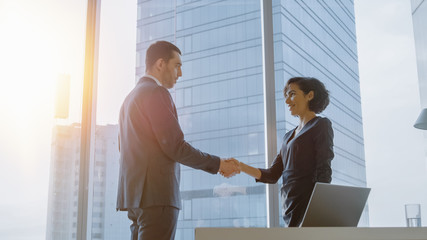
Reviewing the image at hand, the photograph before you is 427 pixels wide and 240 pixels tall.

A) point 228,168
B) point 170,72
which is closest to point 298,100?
point 228,168

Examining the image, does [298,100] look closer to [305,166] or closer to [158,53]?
[305,166]

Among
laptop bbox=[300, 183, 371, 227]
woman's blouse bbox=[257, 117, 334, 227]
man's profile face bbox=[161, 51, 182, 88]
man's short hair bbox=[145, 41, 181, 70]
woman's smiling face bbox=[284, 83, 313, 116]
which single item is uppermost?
man's short hair bbox=[145, 41, 181, 70]

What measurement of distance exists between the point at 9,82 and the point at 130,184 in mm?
1893

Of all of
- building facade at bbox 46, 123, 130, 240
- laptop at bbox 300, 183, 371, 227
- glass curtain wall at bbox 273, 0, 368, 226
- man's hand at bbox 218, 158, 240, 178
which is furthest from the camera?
building facade at bbox 46, 123, 130, 240

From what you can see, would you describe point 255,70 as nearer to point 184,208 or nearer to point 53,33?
point 184,208

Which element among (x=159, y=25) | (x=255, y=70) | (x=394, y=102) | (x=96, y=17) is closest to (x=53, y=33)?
(x=96, y=17)

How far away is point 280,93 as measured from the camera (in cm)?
364

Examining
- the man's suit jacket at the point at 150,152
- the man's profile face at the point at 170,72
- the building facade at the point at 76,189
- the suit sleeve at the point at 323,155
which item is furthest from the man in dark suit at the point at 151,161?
the building facade at the point at 76,189

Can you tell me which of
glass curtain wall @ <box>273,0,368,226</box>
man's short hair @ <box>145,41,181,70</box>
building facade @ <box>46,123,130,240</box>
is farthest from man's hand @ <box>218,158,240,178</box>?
building facade @ <box>46,123,130,240</box>

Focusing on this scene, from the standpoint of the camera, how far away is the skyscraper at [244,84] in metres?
3.56

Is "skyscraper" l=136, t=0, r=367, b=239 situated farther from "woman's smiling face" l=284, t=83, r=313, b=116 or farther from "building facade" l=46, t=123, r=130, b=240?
"woman's smiling face" l=284, t=83, r=313, b=116

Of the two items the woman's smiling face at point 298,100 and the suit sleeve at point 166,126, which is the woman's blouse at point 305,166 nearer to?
the woman's smiling face at point 298,100

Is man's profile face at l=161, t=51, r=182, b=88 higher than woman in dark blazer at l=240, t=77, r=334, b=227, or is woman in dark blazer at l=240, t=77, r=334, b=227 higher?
man's profile face at l=161, t=51, r=182, b=88

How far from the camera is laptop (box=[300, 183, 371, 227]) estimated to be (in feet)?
5.07
